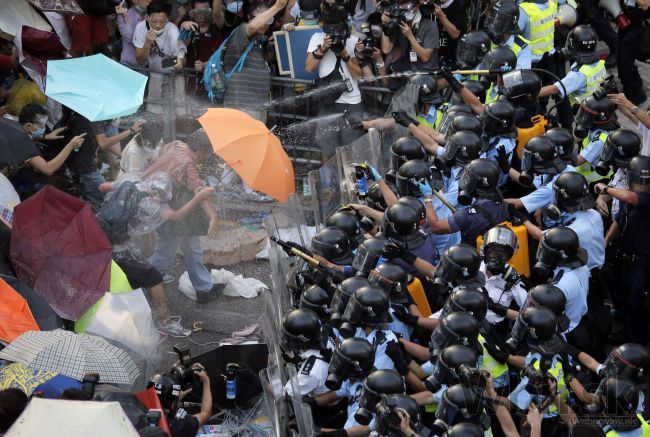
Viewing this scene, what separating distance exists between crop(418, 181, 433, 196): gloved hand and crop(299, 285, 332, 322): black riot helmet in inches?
56.8

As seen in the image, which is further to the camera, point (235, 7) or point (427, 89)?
point (235, 7)

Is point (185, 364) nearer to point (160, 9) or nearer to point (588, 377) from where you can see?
point (588, 377)

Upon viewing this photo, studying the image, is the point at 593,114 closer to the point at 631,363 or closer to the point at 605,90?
the point at 605,90

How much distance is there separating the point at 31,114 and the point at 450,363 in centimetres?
502

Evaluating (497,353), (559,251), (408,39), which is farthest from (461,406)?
(408,39)

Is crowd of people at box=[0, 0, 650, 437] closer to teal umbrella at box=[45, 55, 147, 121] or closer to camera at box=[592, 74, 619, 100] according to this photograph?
camera at box=[592, 74, 619, 100]

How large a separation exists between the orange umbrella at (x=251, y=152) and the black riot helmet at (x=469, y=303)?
2.73 meters

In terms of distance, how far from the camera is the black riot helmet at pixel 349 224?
27.1 feet

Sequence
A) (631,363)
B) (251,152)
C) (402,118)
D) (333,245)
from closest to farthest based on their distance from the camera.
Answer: (631,363)
(333,245)
(251,152)
(402,118)

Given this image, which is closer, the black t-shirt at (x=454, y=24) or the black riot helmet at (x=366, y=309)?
the black riot helmet at (x=366, y=309)

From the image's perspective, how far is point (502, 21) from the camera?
10.2 meters

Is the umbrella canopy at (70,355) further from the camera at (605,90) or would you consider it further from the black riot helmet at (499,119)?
the camera at (605,90)

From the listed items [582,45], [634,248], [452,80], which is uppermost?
[582,45]

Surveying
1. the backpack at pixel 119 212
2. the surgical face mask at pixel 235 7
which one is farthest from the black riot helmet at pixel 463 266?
the surgical face mask at pixel 235 7
